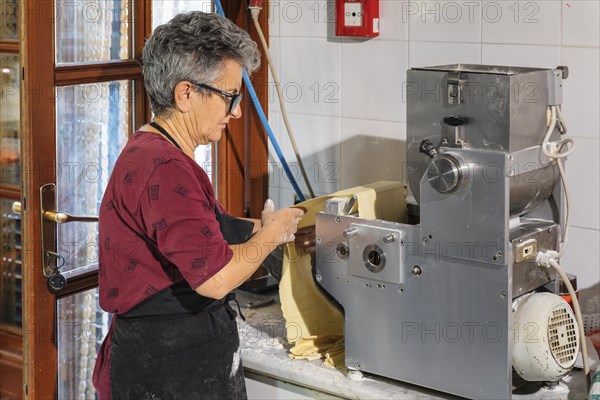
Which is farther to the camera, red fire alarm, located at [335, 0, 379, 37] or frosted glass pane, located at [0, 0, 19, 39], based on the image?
red fire alarm, located at [335, 0, 379, 37]

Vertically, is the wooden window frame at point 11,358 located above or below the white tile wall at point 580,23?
below

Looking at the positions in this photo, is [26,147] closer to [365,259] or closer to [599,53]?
[365,259]

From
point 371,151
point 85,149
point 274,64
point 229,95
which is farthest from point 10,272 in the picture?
point 229,95

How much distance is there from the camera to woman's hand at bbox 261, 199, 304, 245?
173 centimetres

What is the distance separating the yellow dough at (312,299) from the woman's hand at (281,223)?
231mm

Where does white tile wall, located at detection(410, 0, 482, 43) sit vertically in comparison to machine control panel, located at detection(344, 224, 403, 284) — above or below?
above

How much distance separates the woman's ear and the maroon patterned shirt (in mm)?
72

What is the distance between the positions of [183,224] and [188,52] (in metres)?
0.32

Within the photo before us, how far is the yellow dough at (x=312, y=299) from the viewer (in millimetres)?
2018

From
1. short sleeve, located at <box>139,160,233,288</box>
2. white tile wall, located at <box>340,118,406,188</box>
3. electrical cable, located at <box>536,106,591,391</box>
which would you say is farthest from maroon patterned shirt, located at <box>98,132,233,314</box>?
white tile wall, located at <box>340,118,406,188</box>

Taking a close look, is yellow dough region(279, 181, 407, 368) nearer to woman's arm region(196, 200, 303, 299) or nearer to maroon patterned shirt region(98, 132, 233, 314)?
woman's arm region(196, 200, 303, 299)

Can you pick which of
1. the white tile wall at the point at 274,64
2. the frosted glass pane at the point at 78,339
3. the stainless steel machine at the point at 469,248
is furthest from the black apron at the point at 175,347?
the white tile wall at the point at 274,64

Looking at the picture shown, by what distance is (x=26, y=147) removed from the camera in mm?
2004

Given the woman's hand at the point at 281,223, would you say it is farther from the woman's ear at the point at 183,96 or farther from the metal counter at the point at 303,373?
the metal counter at the point at 303,373
